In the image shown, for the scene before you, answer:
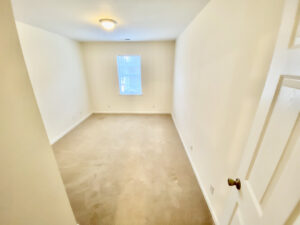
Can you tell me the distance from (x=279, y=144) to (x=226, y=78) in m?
0.86

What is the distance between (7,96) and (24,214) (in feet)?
2.14

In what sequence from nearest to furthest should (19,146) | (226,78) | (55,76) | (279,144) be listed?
(279,144)
(19,146)
(226,78)
(55,76)

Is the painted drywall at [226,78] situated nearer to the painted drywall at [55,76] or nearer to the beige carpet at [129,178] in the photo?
the beige carpet at [129,178]

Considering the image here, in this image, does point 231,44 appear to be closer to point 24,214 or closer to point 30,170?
point 30,170

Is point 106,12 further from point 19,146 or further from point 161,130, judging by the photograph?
point 161,130

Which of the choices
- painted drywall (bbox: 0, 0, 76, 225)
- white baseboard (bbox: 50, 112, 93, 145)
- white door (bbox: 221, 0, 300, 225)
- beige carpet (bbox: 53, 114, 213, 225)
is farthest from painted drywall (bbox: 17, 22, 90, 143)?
white door (bbox: 221, 0, 300, 225)

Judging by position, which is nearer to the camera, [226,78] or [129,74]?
[226,78]

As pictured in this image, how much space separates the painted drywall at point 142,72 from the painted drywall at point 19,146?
3.88m

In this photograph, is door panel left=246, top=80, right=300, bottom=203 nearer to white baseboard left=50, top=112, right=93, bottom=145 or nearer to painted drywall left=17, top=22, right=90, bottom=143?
painted drywall left=17, top=22, right=90, bottom=143

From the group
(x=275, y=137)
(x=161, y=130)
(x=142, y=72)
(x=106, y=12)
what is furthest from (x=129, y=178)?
(x=142, y=72)

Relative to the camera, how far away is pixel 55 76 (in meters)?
3.17

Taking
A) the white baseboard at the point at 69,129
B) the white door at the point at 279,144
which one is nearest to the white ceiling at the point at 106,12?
the white door at the point at 279,144

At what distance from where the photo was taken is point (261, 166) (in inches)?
24.7

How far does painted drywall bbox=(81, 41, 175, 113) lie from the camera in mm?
4207
